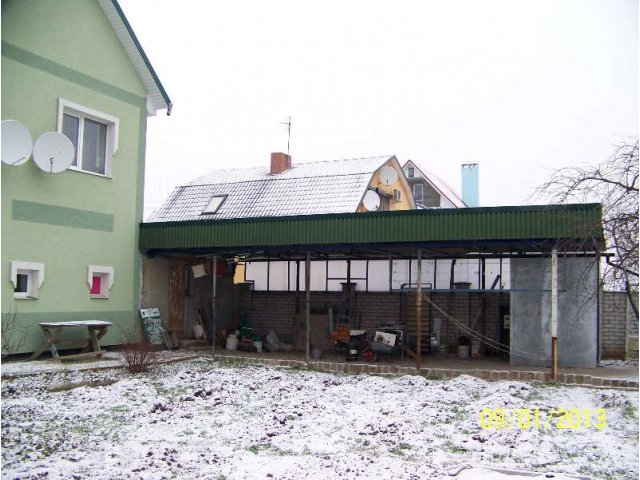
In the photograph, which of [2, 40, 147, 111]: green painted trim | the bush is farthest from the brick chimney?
the bush

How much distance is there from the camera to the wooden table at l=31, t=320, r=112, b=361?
41.4 ft

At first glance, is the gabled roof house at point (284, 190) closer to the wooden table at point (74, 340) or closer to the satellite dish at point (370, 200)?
the satellite dish at point (370, 200)

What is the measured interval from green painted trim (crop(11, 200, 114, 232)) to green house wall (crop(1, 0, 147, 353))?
0.06ft

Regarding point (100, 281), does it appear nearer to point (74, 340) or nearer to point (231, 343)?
point (74, 340)

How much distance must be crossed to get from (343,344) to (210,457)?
8.87 meters

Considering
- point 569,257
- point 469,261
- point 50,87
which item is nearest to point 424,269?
point 469,261

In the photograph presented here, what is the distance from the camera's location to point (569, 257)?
13.4 metres

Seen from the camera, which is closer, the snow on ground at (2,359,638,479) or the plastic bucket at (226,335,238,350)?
the snow on ground at (2,359,638,479)

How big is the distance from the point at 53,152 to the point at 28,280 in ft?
8.17

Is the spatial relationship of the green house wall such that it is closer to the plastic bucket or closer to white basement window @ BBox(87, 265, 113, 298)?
white basement window @ BBox(87, 265, 113, 298)

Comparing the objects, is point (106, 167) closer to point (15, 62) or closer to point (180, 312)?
point (15, 62)

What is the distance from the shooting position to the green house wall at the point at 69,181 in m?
12.5

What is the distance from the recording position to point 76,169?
1374 cm

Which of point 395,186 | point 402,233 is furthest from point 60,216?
point 395,186
